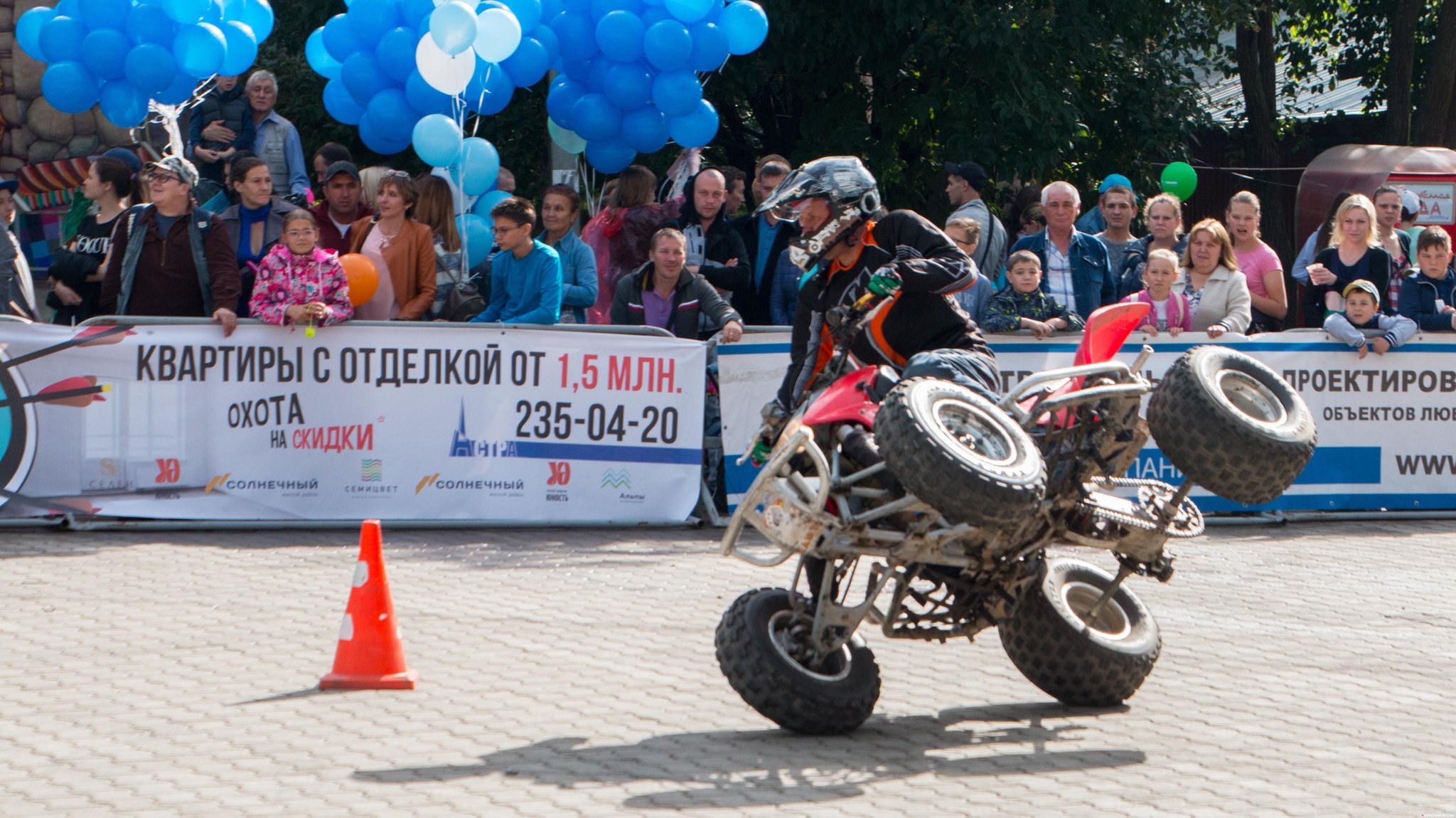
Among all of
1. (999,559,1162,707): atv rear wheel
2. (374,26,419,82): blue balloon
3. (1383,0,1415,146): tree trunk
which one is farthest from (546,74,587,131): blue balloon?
(1383,0,1415,146): tree trunk

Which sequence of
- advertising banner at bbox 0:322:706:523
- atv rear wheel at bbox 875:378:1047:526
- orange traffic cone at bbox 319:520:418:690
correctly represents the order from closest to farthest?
atv rear wheel at bbox 875:378:1047:526, orange traffic cone at bbox 319:520:418:690, advertising banner at bbox 0:322:706:523

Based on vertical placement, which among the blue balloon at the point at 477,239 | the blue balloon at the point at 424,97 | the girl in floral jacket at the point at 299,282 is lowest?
the girl in floral jacket at the point at 299,282

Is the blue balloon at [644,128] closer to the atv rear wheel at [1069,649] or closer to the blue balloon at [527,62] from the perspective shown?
the blue balloon at [527,62]

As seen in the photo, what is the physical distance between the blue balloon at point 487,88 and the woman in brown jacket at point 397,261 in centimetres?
106

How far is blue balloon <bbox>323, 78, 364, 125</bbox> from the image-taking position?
1247cm

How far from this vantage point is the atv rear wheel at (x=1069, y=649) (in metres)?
6.40

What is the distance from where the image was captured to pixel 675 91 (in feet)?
39.9

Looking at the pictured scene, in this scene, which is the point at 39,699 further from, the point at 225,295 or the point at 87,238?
the point at 87,238

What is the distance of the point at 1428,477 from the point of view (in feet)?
37.8

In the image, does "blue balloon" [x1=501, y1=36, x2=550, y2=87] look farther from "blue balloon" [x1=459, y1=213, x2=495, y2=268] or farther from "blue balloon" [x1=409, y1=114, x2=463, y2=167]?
"blue balloon" [x1=459, y1=213, x2=495, y2=268]

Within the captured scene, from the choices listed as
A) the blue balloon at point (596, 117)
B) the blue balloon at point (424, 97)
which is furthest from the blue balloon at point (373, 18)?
the blue balloon at point (596, 117)

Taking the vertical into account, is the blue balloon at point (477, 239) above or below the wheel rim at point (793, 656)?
above

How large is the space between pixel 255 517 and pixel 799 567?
5.32m

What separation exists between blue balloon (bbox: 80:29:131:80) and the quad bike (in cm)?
700
